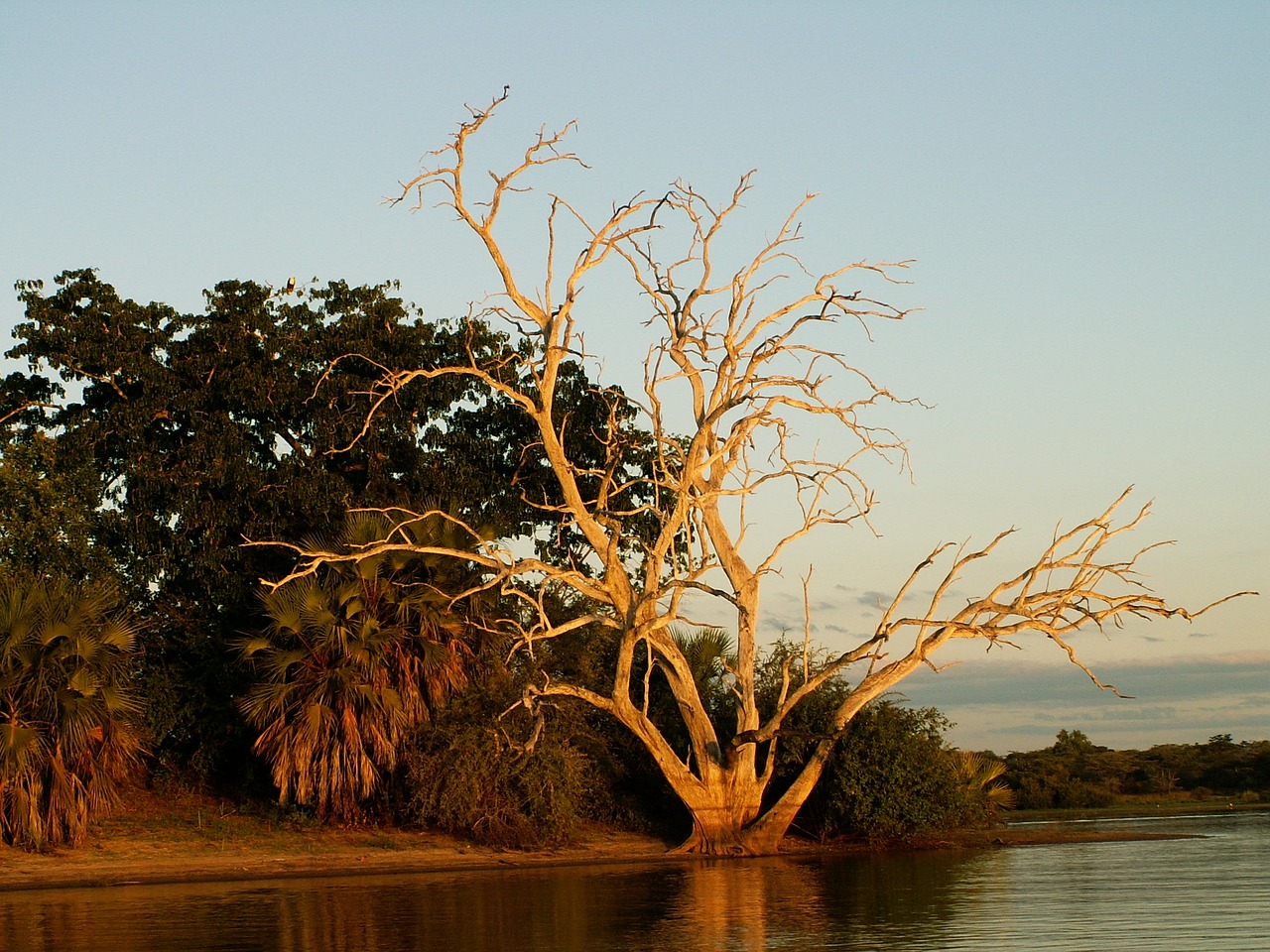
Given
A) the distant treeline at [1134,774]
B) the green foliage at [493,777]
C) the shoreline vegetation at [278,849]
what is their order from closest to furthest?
1. the shoreline vegetation at [278,849]
2. the green foliage at [493,777]
3. the distant treeline at [1134,774]

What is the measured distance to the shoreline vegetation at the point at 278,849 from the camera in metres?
21.8

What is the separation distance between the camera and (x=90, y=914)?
15.7 meters

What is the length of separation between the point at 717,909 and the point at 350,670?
10889mm

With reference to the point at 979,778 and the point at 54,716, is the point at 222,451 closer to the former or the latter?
the point at 54,716

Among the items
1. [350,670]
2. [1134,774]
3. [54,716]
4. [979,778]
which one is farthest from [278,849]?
[1134,774]

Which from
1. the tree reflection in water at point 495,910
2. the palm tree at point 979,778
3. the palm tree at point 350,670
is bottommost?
the tree reflection in water at point 495,910

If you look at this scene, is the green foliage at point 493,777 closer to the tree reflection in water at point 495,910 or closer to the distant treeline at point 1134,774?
the tree reflection in water at point 495,910

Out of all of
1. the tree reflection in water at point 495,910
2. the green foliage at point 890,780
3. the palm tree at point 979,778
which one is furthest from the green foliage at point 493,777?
the palm tree at point 979,778

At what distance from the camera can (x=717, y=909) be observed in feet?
49.0

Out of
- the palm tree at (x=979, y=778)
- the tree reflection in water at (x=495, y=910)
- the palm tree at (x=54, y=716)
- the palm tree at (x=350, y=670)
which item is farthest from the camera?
the palm tree at (x=979, y=778)

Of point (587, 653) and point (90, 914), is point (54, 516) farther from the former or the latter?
point (90, 914)

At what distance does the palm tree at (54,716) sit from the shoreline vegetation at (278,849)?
0.76 metres

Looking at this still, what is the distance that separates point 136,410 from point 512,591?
33.3 feet

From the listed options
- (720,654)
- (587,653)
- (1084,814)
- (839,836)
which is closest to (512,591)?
(587,653)
